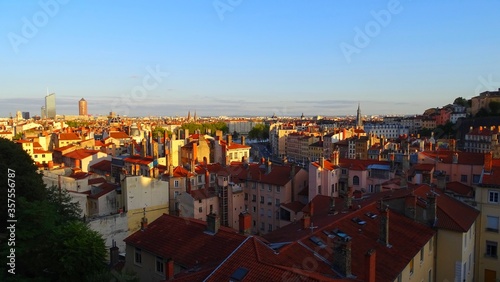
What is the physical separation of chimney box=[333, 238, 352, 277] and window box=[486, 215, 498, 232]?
13.0m

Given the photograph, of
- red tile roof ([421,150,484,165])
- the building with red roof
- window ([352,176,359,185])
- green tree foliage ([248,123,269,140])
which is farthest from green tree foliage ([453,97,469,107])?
the building with red roof

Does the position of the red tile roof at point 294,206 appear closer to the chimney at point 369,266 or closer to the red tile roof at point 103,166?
the chimney at point 369,266

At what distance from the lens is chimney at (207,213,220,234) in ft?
58.3

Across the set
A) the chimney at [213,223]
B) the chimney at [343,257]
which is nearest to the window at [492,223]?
the chimney at [343,257]

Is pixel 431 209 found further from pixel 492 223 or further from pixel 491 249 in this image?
pixel 491 249

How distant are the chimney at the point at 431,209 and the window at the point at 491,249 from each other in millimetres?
5460

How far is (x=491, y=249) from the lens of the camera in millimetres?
22703

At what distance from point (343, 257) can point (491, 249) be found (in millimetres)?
13317

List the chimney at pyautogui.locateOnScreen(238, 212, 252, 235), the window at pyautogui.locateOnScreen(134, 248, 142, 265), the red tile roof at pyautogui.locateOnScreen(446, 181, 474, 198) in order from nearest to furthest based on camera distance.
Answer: the chimney at pyautogui.locateOnScreen(238, 212, 252, 235) < the window at pyautogui.locateOnScreen(134, 248, 142, 265) < the red tile roof at pyautogui.locateOnScreen(446, 181, 474, 198)

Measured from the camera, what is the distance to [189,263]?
54.6ft

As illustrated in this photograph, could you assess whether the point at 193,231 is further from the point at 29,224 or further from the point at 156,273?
the point at 29,224

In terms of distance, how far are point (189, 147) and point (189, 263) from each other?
40641 millimetres

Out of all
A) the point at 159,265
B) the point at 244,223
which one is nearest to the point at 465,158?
the point at 244,223

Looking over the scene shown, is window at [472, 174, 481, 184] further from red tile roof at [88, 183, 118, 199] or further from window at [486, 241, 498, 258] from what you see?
red tile roof at [88, 183, 118, 199]
